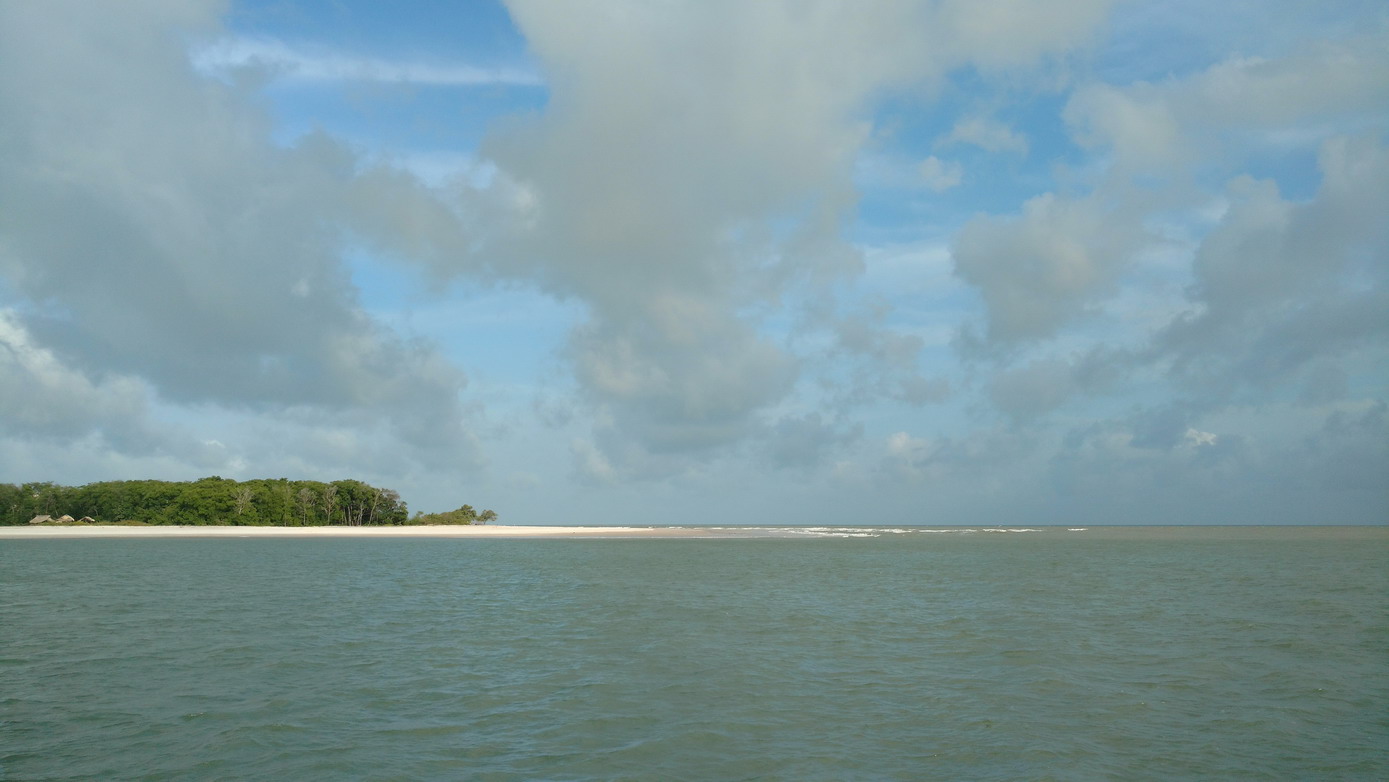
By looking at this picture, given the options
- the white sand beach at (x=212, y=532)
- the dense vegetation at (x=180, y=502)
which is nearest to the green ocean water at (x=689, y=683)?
the white sand beach at (x=212, y=532)

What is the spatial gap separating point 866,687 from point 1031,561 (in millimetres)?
48073

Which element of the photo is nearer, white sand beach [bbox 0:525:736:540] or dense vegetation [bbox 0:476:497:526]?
white sand beach [bbox 0:525:736:540]

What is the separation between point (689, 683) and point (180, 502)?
121943mm

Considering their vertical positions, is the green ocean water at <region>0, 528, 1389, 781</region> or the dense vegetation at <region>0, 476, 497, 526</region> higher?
the dense vegetation at <region>0, 476, 497, 526</region>

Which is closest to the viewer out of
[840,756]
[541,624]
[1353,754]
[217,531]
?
[840,756]

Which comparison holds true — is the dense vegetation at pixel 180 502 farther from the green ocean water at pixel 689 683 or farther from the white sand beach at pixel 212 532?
the green ocean water at pixel 689 683

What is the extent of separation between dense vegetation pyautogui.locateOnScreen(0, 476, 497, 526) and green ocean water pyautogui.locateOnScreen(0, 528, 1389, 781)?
89782mm

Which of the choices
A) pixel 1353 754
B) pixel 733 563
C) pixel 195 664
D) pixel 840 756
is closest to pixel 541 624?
pixel 195 664

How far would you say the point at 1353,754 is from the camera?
13086 millimetres

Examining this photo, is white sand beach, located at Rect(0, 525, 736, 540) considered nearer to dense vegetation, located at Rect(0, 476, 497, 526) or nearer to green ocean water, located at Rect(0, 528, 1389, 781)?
dense vegetation, located at Rect(0, 476, 497, 526)

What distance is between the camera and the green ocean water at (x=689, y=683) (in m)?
12.3

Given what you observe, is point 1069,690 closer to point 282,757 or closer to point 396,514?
point 282,757

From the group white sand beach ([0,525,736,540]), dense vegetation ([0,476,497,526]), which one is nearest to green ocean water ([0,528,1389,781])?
white sand beach ([0,525,736,540])

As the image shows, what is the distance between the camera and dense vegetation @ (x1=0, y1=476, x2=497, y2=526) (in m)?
113
